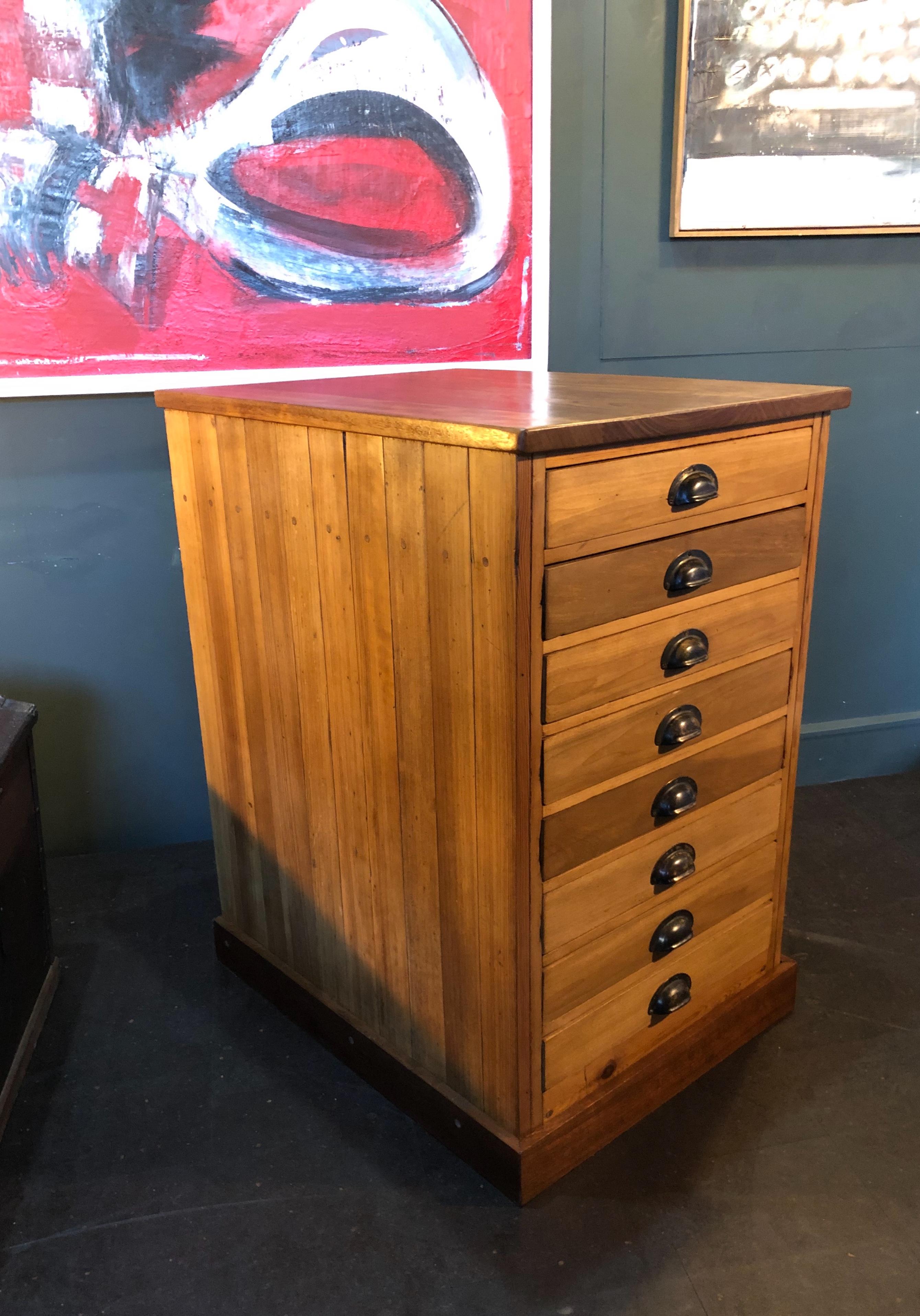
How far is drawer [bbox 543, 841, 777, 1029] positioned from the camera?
1379mm

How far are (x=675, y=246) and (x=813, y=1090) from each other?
1692 millimetres

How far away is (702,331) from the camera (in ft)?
7.45

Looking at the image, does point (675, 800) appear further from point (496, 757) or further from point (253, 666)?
point (253, 666)

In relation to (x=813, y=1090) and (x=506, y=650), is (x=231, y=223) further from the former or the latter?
(x=813, y=1090)

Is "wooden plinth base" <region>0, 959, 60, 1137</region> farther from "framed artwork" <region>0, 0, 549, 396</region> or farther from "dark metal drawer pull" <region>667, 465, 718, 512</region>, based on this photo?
"dark metal drawer pull" <region>667, 465, 718, 512</region>

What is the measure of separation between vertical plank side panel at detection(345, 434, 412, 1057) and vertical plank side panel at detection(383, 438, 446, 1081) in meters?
0.01

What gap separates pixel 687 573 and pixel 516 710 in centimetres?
31

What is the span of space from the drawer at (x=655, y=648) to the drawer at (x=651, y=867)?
0.79 ft

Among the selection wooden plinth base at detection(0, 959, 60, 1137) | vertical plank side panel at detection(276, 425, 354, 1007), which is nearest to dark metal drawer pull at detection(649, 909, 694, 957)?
vertical plank side panel at detection(276, 425, 354, 1007)

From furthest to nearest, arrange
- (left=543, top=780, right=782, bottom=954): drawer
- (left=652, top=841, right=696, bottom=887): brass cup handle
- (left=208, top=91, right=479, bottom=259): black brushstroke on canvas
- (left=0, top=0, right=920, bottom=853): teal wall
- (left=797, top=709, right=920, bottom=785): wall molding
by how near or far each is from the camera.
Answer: (left=797, top=709, right=920, bottom=785): wall molding, (left=0, top=0, right=920, bottom=853): teal wall, (left=208, top=91, right=479, bottom=259): black brushstroke on canvas, (left=652, top=841, right=696, bottom=887): brass cup handle, (left=543, top=780, right=782, bottom=954): drawer

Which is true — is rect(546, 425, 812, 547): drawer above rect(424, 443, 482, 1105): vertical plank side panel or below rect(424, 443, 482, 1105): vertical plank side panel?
above

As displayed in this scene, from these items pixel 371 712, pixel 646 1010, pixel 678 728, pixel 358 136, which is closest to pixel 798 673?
pixel 678 728

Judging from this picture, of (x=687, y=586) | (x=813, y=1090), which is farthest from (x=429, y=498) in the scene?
(x=813, y=1090)

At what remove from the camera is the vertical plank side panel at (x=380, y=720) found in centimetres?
133
